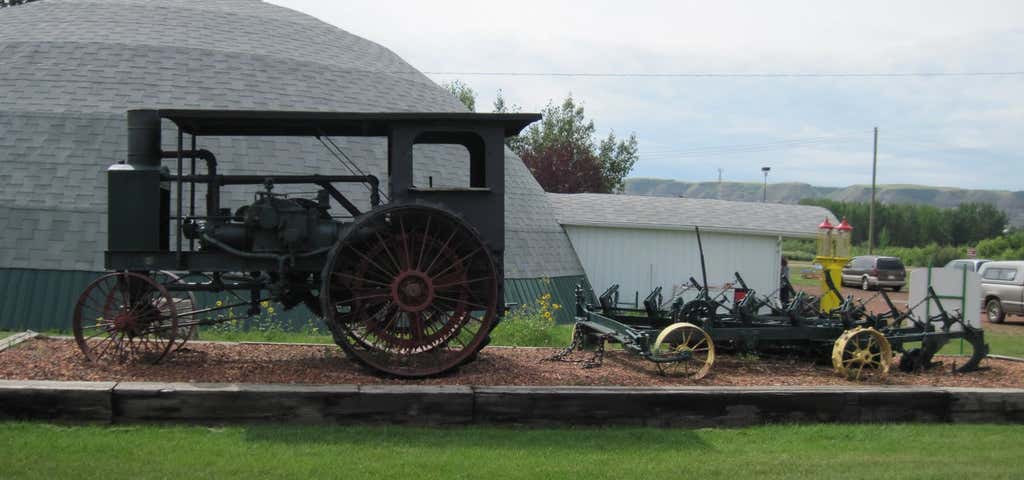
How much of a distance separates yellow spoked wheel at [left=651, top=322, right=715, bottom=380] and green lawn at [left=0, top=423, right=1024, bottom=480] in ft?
3.92

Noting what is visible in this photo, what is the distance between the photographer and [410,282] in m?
8.11

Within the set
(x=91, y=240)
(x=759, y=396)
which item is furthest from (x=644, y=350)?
(x=91, y=240)

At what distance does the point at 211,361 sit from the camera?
869cm

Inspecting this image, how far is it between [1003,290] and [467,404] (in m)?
21.1

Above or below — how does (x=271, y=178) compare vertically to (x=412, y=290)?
above

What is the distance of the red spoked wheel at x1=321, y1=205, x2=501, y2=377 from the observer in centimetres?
803

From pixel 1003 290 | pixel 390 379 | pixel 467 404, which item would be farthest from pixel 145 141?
pixel 1003 290

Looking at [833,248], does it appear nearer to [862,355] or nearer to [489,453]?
[862,355]

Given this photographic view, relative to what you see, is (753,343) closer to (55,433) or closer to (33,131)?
(55,433)

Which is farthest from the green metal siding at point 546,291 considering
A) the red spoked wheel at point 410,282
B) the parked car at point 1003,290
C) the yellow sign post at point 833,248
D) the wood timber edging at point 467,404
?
the parked car at point 1003,290

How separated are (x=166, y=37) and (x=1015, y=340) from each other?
18.8m

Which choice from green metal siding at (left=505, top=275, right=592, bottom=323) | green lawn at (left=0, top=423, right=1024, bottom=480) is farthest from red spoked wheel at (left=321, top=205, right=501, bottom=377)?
Result: green metal siding at (left=505, top=275, right=592, bottom=323)

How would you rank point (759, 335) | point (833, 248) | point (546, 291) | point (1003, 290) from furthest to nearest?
point (1003, 290) → point (833, 248) → point (546, 291) → point (759, 335)

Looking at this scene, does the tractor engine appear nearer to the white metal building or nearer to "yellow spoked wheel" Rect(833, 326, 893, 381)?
"yellow spoked wheel" Rect(833, 326, 893, 381)
